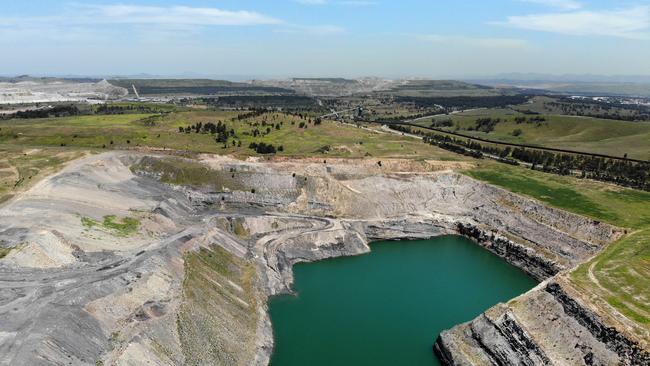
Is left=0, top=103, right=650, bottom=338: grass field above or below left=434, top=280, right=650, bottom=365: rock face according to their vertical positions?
above

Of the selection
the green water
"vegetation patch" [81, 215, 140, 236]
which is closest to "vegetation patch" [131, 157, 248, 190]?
"vegetation patch" [81, 215, 140, 236]

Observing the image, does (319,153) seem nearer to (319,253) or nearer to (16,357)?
(319,253)

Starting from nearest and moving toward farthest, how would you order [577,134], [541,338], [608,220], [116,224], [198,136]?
[541,338] → [116,224] → [608,220] → [198,136] → [577,134]

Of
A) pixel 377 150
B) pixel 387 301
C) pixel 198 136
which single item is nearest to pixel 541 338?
pixel 387 301

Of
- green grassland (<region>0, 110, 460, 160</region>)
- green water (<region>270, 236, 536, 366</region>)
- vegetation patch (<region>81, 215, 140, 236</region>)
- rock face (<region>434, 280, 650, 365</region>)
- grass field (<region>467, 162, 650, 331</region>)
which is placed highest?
green grassland (<region>0, 110, 460, 160</region>)

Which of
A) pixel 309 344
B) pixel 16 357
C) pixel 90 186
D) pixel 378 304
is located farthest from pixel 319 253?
pixel 16 357

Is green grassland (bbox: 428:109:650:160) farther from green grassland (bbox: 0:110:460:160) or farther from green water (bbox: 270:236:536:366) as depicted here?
green water (bbox: 270:236:536:366)

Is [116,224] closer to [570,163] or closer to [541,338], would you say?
[541,338]
